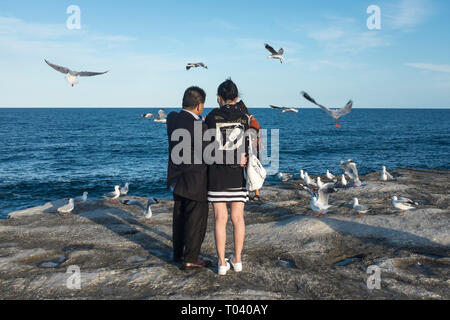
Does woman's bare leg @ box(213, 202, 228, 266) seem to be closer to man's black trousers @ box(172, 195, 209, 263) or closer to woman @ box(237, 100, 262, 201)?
man's black trousers @ box(172, 195, 209, 263)

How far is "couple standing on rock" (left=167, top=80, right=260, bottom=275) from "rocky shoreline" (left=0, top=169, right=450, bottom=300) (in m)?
0.51

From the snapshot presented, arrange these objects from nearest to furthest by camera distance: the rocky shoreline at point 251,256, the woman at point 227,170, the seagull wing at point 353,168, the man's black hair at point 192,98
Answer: the rocky shoreline at point 251,256
the woman at point 227,170
the man's black hair at point 192,98
the seagull wing at point 353,168

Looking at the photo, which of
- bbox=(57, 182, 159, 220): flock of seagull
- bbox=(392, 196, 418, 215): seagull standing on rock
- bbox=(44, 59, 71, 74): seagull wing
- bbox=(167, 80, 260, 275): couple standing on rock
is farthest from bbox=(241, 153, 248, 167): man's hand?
bbox=(44, 59, 71, 74): seagull wing

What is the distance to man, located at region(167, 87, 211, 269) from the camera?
465 cm

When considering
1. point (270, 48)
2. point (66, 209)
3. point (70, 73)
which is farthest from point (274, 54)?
point (66, 209)

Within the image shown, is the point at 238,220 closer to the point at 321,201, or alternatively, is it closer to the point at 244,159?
the point at 244,159

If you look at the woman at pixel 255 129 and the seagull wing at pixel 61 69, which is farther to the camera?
the seagull wing at pixel 61 69

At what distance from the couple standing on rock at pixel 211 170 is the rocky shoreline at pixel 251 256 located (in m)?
0.51

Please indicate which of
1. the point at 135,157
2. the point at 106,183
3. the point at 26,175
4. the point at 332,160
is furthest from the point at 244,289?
the point at 135,157

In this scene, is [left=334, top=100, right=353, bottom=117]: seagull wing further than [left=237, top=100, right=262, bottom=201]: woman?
Yes

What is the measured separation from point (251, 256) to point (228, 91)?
8.94ft

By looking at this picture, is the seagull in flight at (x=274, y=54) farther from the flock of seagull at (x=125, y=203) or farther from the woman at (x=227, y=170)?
the woman at (x=227, y=170)

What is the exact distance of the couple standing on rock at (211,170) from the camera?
4.50 m

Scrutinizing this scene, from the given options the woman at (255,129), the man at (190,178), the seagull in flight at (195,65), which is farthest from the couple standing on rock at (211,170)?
the seagull in flight at (195,65)
